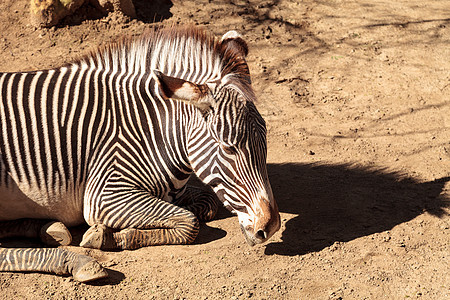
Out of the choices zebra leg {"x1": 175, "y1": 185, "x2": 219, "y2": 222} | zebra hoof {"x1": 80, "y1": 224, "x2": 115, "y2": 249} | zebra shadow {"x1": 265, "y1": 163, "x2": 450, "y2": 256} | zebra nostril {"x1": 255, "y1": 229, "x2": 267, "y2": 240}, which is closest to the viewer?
zebra nostril {"x1": 255, "y1": 229, "x2": 267, "y2": 240}

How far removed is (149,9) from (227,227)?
19.0 ft

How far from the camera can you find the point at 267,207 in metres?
4.98

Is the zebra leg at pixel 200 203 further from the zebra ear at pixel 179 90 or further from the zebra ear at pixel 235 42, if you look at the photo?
the zebra ear at pixel 235 42

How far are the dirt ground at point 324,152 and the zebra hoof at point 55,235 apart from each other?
0.54ft

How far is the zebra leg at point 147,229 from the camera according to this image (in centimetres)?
533

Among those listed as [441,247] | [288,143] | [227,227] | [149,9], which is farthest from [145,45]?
→ [149,9]

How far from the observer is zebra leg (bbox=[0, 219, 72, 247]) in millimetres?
5395

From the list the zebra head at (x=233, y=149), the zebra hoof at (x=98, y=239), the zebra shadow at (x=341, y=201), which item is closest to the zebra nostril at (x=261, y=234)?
the zebra head at (x=233, y=149)

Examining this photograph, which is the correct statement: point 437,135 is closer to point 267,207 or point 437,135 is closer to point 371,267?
point 371,267

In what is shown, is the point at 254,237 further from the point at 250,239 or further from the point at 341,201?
the point at 341,201

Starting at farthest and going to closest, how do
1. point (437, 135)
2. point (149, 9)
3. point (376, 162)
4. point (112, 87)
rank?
point (149, 9) → point (437, 135) → point (376, 162) → point (112, 87)

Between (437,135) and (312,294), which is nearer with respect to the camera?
(312,294)

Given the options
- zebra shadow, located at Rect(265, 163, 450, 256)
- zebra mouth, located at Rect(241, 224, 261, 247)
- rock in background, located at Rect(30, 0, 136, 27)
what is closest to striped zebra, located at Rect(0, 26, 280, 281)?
zebra mouth, located at Rect(241, 224, 261, 247)

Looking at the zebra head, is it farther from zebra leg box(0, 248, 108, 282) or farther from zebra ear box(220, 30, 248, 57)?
zebra leg box(0, 248, 108, 282)
